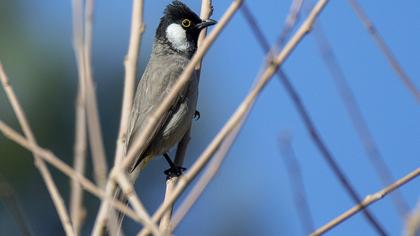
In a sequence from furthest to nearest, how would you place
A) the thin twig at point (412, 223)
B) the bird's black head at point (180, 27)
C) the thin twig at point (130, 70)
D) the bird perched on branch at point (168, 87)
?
the bird's black head at point (180, 27) → the bird perched on branch at point (168, 87) → the thin twig at point (130, 70) → the thin twig at point (412, 223)

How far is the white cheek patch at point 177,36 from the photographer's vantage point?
6.55 meters

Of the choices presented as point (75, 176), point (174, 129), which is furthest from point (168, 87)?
point (75, 176)

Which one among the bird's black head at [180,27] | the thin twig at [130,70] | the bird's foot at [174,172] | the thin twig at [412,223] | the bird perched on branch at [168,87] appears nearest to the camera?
the thin twig at [412,223]

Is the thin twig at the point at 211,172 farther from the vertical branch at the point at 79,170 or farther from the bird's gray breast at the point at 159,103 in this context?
the bird's gray breast at the point at 159,103

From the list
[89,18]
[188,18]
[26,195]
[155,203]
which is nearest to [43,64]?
[26,195]

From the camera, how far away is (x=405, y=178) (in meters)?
2.49

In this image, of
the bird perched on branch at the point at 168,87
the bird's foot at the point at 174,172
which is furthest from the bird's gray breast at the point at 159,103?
the bird's foot at the point at 174,172

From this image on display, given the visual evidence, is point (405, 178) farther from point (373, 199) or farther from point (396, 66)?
point (396, 66)

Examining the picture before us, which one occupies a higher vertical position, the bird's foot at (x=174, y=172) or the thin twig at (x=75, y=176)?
the thin twig at (x=75, y=176)

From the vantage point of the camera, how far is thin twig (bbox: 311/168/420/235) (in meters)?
2.47

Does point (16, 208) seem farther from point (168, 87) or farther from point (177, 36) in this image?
point (177, 36)

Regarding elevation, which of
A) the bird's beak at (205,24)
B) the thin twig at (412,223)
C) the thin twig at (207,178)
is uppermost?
the bird's beak at (205,24)

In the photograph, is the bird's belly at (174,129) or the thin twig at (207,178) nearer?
the thin twig at (207,178)

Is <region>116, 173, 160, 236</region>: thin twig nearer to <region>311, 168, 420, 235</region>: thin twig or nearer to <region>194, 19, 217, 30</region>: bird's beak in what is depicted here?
<region>311, 168, 420, 235</region>: thin twig
